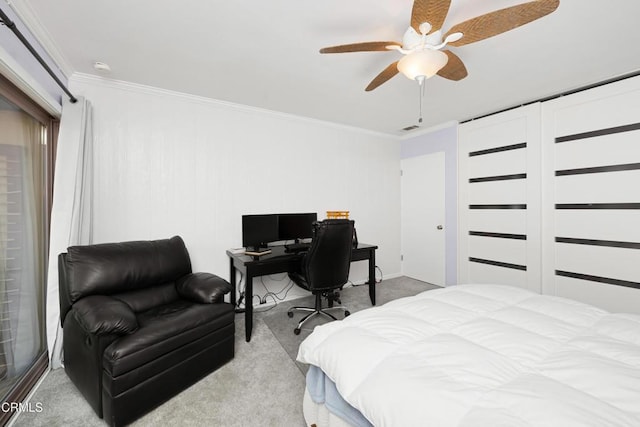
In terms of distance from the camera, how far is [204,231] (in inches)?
113

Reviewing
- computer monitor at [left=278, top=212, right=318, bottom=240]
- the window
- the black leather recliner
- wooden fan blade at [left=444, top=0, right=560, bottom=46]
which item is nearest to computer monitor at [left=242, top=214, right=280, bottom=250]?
computer monitor at [left=278, top=212, right=318, bottom=240]

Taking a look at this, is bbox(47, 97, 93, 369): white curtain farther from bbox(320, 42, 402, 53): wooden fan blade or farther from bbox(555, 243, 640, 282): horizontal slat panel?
bbox(555, 243, 640, 282): horizontal slat panel

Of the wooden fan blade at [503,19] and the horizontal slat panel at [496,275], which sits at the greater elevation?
the wooden fan blade at [503,19]

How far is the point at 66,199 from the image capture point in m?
2.00

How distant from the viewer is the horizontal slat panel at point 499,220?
10.3 feet

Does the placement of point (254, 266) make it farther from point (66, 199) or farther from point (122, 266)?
point (66, 199)

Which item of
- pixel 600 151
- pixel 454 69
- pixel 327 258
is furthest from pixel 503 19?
pixel 600 151

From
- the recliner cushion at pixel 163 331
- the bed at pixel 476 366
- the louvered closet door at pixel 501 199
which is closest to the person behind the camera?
the bed at pixel 476 366

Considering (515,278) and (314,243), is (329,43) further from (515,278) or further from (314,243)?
(515,278)

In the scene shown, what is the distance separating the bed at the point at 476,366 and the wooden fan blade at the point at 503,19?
149 centimetres

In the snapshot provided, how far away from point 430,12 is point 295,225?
244 cm

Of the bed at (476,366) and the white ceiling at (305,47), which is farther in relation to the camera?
the white ceiling at (305,47)

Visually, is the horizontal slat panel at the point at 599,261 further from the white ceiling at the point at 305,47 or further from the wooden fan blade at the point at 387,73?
the wooden fan blade at the point at 387,73

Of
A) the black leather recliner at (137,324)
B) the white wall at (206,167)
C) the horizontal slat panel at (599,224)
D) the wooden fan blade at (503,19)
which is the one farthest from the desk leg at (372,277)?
the wooden fan blade at (503,19)
